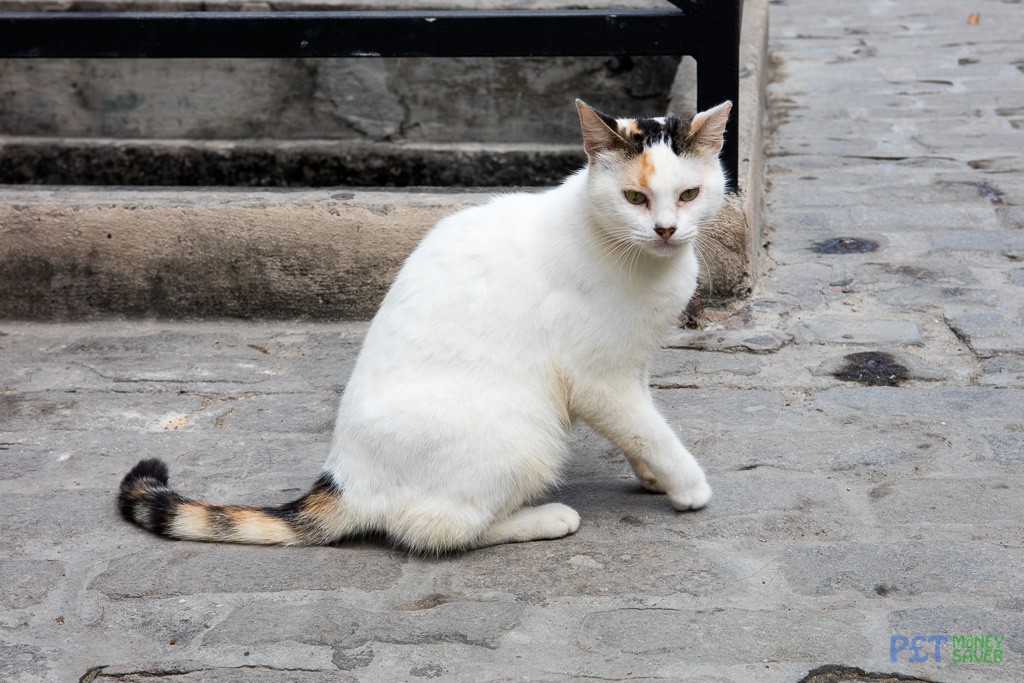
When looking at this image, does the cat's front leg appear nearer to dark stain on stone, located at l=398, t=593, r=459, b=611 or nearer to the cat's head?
the cat's head

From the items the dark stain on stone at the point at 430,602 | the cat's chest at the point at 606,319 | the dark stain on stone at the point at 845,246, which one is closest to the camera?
the dark stain on stone at the point at 430,602

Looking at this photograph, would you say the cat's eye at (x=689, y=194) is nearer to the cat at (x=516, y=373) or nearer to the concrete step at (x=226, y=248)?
the cat at (x=516, y=373)

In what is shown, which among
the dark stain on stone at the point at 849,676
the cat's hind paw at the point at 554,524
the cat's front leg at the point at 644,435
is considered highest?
the cat's front leg at the point at 644,435

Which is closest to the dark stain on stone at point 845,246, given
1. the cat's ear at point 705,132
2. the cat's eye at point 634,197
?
the cat's ear at point 705,132

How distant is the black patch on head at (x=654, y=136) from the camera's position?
8.61ft

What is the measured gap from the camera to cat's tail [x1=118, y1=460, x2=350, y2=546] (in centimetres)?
274

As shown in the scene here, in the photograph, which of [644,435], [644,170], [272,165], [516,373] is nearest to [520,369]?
[516,373]

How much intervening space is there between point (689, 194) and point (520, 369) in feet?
2.04

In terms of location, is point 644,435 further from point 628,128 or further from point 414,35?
point 414,35

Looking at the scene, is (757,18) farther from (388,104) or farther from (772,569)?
(772,569)

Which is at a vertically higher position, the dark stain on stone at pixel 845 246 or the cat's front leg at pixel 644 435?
the cat's front leg at pixel 644 435

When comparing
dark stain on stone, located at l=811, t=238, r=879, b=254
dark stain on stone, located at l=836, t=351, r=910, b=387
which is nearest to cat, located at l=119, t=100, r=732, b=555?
dark stain on stone, located at l=836, t=351, r=910, b=387

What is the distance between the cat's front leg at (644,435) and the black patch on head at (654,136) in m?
0.62

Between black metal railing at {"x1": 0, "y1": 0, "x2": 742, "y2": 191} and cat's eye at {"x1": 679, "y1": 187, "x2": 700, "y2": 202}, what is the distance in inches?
60.7
